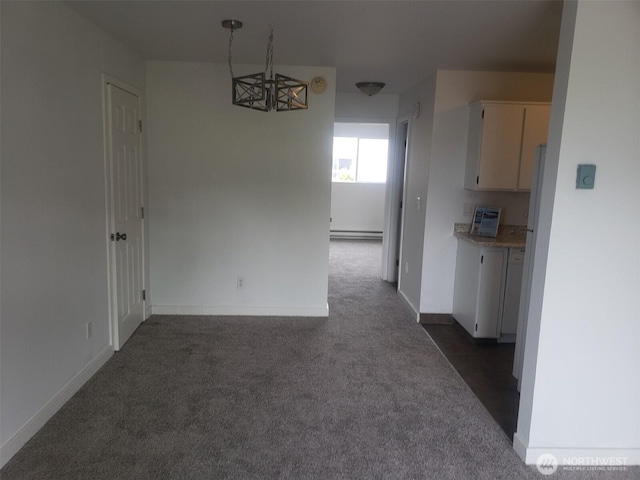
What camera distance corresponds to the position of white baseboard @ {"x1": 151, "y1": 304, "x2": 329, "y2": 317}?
14.2ft

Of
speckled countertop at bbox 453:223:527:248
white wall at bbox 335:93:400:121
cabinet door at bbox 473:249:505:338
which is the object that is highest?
white wall at bbox 335:93:400:121

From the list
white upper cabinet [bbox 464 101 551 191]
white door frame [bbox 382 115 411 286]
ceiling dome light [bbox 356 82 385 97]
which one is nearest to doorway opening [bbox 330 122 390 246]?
white door frame [bbox 382 115 411 286]

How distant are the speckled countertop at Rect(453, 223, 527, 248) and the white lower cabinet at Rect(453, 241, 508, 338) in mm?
53

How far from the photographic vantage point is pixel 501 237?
392cm

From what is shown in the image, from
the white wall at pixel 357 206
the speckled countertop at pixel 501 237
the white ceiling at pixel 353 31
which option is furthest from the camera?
the white wall at pixel 357 206

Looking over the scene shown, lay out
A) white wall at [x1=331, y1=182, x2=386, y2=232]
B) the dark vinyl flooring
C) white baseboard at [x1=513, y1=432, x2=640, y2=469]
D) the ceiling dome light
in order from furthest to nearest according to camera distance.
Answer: white wall at [x1=331, y1=182, x2=386, y2=232]
the ceiling dome light
the dark vinyl flooring
white baseboard at [x1=513, y1=432, x2=640, y2=469]

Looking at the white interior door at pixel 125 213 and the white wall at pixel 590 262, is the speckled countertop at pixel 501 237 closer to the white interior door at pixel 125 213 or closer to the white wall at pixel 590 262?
the white wall at pixel 590 262

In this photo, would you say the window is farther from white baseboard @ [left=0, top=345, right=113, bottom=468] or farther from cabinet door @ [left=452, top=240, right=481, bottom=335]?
white baseboard @ [left=0, top=345, right=113, bottom=468]

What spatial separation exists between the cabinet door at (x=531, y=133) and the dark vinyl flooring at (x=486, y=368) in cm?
144

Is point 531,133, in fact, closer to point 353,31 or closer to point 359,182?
point 353,31

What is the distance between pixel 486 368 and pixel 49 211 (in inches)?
122

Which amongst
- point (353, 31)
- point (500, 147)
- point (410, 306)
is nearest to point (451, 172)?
point (500, 147)

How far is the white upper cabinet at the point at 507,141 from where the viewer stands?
149 inches

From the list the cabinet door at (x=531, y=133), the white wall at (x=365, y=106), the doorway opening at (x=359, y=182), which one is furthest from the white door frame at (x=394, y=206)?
the doorway opening at (x=359, y=182)
